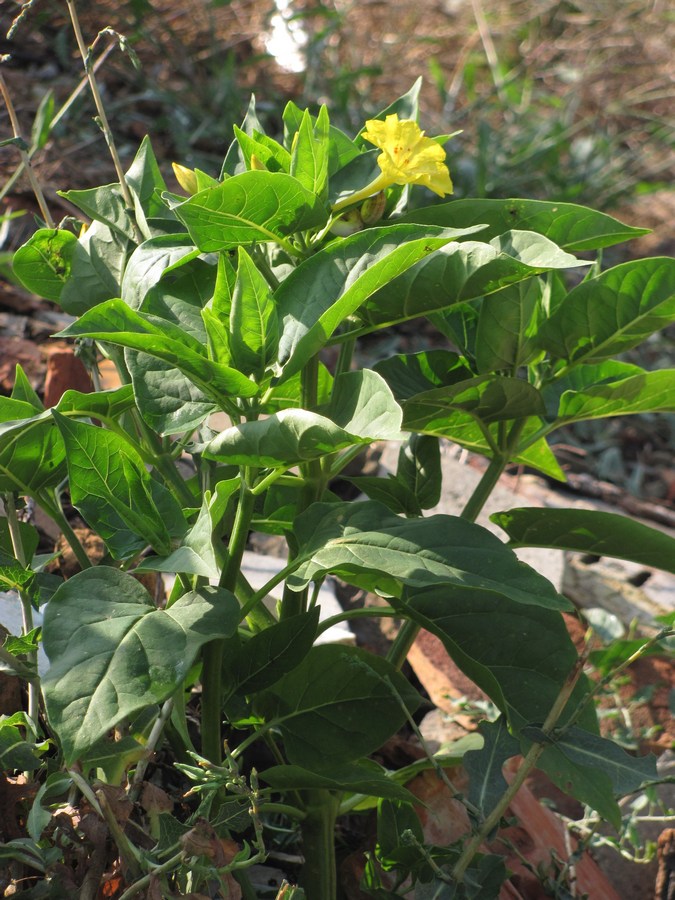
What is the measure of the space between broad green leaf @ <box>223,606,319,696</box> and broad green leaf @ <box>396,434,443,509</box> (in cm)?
29

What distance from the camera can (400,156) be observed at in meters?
1.20

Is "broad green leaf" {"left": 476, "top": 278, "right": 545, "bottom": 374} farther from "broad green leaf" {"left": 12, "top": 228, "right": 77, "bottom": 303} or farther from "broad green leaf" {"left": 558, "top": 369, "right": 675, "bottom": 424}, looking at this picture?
"broad green leaf" {"left": 12, "top": 228, "right": 77, "bottom": 303}

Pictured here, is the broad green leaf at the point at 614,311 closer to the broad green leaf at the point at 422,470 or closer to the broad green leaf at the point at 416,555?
the broad green leaf at the point at 422,470

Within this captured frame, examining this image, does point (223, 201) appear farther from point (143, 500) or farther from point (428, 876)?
point (428, 876)

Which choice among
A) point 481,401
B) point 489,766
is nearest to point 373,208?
point 481,401

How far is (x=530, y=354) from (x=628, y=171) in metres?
4.65

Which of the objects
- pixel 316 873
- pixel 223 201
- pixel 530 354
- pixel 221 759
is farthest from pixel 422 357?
pixel 316 873

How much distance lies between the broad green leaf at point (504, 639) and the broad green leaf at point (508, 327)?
33 cm

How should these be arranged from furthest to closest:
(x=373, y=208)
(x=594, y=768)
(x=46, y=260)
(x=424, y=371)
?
(x=424, y=371)
(x=46, y=260)
(x=373, y=208)
(x=594, y=768)

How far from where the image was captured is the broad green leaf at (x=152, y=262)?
1.19 metres

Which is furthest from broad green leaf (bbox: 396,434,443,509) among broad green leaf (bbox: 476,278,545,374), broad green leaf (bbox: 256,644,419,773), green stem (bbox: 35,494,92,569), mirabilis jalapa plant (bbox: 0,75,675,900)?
green stem (bbox: 35,494,92,569)

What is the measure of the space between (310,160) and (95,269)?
1.21 ft

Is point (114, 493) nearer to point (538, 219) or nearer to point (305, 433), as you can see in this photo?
point (305, 433)

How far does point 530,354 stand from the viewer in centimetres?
137
